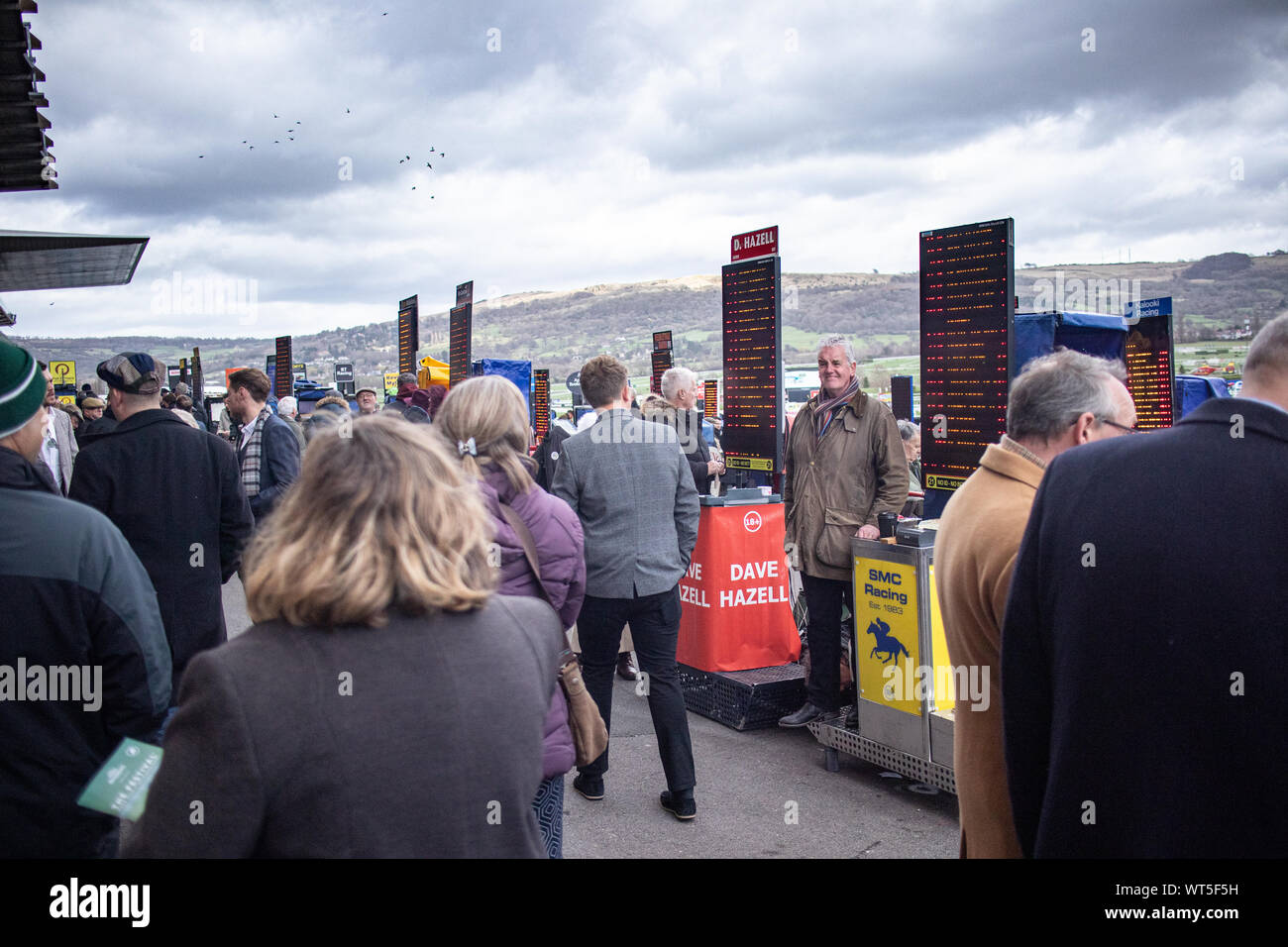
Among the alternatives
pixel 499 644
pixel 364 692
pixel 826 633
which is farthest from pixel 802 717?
pixel 364 692

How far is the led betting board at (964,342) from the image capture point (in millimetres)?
5062

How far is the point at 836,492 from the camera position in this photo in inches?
214

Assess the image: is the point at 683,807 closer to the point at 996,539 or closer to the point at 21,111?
the point at 996,539

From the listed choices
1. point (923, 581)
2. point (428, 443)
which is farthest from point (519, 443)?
point (923, 581)

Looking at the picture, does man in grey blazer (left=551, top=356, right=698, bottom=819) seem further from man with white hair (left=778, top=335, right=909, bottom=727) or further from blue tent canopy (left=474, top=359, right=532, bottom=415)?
blue tent canopy (left=474, top=359, right=532, bottom=415)

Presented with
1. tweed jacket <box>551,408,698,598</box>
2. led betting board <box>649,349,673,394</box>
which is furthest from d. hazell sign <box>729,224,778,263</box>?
led betting board <box>649,349,673,394</box>

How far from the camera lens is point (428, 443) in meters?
1.57

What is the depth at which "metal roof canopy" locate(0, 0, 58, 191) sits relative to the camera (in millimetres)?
5363

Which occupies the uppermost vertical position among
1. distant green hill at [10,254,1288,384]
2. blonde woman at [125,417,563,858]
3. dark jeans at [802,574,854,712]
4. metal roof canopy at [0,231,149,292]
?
distant green hill at [10,254,1288,384]

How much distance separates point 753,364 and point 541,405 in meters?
9.17

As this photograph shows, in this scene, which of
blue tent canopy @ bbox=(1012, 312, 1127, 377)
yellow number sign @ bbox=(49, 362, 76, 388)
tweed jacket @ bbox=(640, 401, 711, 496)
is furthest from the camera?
yellow number sign @ bbox=(49, 362, 76, 388)

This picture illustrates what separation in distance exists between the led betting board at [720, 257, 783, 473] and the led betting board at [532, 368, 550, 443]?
27.0ft
